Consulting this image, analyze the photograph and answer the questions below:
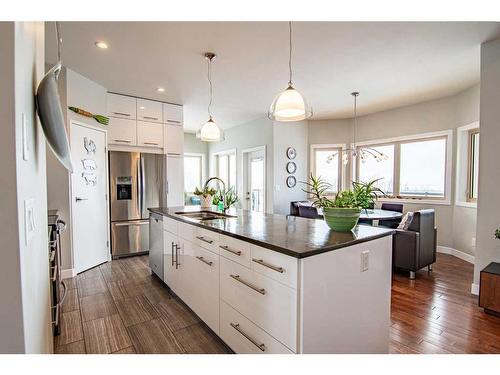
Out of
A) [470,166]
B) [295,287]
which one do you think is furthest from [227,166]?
[295,287]

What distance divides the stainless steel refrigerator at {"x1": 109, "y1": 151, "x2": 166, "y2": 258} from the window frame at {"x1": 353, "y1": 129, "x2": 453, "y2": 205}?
431 cm

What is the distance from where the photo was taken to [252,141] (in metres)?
6.14

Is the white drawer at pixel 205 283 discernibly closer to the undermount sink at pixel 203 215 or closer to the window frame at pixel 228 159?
the undermount sink at pixel 203 215

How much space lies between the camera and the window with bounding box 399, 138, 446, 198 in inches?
181

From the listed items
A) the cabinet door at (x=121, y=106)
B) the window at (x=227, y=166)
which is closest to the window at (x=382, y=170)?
the window at (x=227, y=166)

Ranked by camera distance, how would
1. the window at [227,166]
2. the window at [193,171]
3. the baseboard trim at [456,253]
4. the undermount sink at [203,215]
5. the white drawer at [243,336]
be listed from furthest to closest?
the window at [193,171] < the window at [227,166] < the baseboard trim at [456,253] < the undermount sink at [203,215] < the white drawer at [243,336]

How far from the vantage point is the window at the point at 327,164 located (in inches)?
238

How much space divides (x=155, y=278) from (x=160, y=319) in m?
1.06

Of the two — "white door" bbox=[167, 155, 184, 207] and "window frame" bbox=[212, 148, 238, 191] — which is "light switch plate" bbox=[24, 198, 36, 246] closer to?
"white door" bbox=[167, 155, 184, 207]

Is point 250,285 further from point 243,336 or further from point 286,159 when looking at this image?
point 286,159

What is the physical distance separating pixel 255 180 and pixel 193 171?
96.4 inches

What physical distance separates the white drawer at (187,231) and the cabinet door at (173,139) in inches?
102
